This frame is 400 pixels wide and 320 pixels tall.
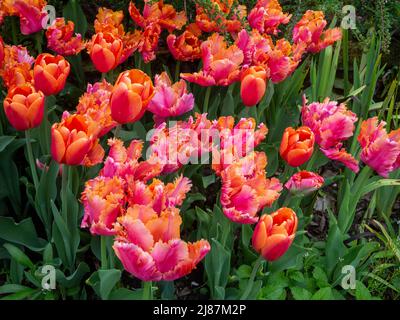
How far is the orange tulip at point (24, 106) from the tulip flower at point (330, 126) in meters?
0.71

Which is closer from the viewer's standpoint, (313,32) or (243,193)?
(243,193)

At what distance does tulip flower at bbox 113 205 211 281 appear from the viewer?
1068mm

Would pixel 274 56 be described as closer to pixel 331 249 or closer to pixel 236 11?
pixel 236 11

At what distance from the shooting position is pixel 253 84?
158cm

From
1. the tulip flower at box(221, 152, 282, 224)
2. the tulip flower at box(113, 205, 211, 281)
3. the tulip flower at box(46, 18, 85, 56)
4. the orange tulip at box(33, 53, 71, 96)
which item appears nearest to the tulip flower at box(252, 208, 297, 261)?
the tulip flower at box(221, 152, 282, 224)

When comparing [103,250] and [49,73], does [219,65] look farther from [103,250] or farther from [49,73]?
[103,250]

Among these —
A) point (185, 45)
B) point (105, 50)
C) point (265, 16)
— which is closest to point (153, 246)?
point (105, 50)

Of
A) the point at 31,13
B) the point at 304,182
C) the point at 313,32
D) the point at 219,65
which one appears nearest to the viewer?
the point at 304,182

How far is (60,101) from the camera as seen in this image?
2191 millimetres

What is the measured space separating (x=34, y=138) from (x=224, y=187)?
0.78m

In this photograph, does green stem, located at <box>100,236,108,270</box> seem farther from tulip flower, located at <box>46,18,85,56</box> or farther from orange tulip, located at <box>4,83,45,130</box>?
tulip flower, located at <box>46,18,85,56</box>

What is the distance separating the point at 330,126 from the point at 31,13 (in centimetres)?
97

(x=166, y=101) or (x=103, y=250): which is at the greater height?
(x=166, y=101)

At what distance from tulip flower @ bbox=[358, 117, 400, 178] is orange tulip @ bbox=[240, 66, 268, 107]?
12.1 inches
